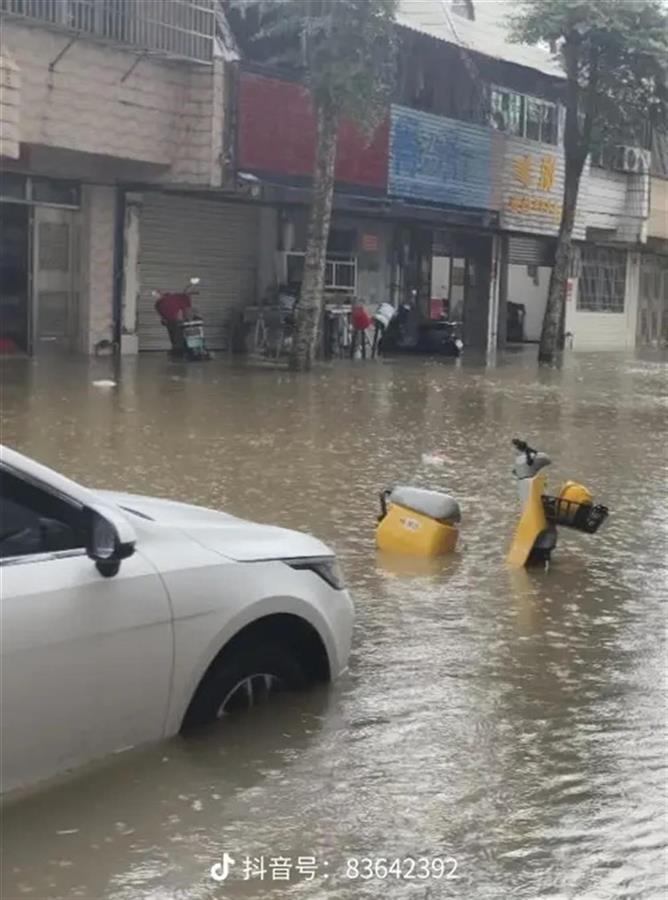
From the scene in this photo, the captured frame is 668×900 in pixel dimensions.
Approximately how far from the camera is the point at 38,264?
22953mm

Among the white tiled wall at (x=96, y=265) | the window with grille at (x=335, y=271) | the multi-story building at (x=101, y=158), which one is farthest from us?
the window with grille at (x=335, y=271)

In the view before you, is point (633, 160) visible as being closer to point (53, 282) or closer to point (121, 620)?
point (53, 282)

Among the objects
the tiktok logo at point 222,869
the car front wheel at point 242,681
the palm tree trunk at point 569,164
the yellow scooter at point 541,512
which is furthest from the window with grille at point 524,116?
the tiktok logo at point 222,869

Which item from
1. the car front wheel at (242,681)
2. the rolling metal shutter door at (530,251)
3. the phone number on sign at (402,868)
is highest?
the rolling metal shutter door at (530,251)

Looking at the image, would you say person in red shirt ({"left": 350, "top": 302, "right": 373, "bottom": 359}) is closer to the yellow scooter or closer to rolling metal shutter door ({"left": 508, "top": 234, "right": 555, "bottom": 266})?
rolling metal shutter door ({"left": 508, "top": 234, "right": 555, "bottom": 266})

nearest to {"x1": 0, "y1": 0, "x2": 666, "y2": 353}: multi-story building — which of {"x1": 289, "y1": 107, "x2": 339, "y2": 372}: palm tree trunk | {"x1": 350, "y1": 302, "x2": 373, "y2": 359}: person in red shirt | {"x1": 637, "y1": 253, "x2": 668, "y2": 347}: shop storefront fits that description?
{"x1": 350, "y1": 302, "x2": 373, "y2": 359}: person in red shirt

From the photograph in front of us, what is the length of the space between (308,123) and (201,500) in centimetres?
1538

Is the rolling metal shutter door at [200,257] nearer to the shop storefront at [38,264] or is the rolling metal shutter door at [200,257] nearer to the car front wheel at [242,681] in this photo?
the shop storefront at [38,264]

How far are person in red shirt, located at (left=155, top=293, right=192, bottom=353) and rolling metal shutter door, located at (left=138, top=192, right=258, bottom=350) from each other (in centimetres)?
115

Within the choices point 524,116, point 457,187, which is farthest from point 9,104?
point 524,116

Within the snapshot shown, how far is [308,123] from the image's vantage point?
24297 mm

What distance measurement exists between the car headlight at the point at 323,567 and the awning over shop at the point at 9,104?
47.1ft

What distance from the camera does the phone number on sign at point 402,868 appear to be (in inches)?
158

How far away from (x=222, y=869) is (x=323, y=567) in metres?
1.47
